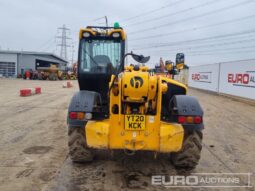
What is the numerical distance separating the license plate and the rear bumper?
65 mm

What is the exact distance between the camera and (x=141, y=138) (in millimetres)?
5133

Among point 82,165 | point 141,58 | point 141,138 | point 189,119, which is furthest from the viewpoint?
point 82,165

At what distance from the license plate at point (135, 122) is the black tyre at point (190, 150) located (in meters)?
0.95

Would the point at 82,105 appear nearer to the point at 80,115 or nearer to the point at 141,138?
the point at 80,115

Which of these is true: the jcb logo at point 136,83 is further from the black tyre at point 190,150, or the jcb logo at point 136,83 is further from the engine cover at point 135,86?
the black tyre at point 190,150

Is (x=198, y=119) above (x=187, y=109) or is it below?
Result: below

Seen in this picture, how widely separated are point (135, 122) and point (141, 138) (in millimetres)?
275

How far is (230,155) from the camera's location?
23.0 feet

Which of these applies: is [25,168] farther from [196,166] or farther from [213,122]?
[213,122]

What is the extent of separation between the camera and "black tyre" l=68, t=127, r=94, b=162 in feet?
18.9

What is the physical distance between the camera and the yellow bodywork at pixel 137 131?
512cm

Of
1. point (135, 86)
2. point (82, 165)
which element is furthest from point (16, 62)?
point (135, 86)

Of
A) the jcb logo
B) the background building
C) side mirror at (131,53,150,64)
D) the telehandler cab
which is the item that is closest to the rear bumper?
the telehandler cab

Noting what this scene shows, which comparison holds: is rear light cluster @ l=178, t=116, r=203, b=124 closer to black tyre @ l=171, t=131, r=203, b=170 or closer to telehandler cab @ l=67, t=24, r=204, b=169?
telehandler cab @ l=67, t=24, r=204, b=169
